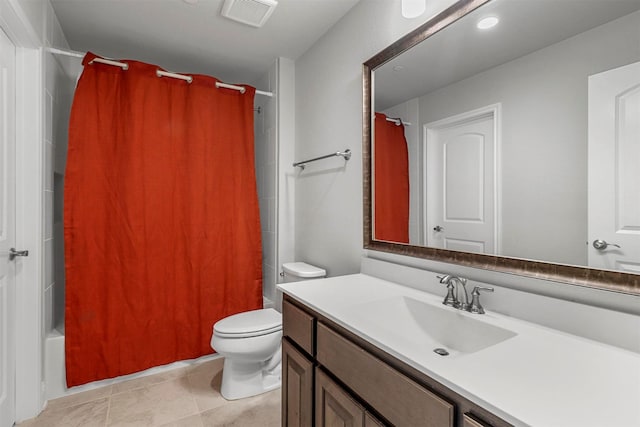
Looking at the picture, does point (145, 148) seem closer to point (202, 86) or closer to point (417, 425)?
point (202, 86)

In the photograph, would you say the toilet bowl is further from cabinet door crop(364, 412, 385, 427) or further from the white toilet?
cabinet door crop(364, 412, 385, 427)

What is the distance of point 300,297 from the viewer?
47.7 inches

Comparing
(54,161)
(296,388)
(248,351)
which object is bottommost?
(248,351)

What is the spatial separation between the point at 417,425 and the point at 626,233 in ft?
2.37

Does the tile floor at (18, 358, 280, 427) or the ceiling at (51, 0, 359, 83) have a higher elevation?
the ceiling at (51, 0, 359, 83)

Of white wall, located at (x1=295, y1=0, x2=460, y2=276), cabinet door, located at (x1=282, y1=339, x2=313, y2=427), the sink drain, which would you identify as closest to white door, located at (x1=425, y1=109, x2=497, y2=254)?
the sink drain

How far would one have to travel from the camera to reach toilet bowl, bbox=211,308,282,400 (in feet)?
5.82

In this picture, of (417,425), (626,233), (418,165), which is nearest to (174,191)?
(418,165)

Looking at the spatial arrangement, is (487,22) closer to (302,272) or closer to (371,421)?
(371,421)

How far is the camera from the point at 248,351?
1.77 m

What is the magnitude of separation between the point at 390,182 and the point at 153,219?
A: 1.60 m

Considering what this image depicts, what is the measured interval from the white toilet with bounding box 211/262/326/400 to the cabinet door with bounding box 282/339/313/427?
1.70 feet

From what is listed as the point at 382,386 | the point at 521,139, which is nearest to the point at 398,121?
the point at 521,139

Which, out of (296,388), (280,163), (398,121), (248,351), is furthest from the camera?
(280,163)
